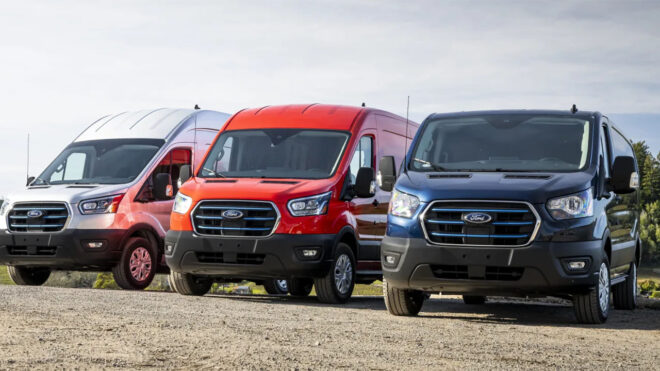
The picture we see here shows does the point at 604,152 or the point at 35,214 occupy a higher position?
the point at 604,152

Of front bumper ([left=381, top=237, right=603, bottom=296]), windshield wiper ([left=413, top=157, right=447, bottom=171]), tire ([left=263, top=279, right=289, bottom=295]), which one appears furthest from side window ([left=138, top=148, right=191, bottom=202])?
front bumper ([left=381, top=237, right=603, bottom=296])

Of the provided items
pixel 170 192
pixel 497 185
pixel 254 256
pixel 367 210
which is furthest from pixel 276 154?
pixel 497 185

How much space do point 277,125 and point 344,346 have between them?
6.43m

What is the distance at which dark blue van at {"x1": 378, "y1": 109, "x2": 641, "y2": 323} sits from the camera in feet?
34.6

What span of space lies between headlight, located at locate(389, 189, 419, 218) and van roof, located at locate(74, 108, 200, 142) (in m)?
6.55

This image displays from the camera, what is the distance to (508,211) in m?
10.5

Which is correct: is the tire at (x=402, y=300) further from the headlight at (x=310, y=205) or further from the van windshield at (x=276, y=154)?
the van windshield at (x=276, y=154)

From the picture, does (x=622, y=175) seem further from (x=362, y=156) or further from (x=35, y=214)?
(x=35, y=214)

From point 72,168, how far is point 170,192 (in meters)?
1.73

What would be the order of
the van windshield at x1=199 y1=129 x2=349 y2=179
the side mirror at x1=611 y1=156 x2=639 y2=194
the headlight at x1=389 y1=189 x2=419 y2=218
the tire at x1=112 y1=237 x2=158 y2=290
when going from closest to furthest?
the headlight at x1=389 y1=189 x2=419 y2=218
the side mirror at x1=611 y1=156 x2=639 y2=194
the van windshield at x1=199 y1=129 x2=349 y2=179
the tire at x1=112 y1=237 x2=158 y2=290

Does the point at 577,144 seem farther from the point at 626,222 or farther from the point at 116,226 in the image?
the point at 116,226

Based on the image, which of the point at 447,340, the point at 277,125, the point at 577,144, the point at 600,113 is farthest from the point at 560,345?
the point at 277,125

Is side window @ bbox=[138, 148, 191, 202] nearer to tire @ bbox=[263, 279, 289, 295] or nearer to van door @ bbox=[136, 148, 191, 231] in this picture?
van door @ bbox=[136, 148, 191, 231]

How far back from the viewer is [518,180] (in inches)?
428
